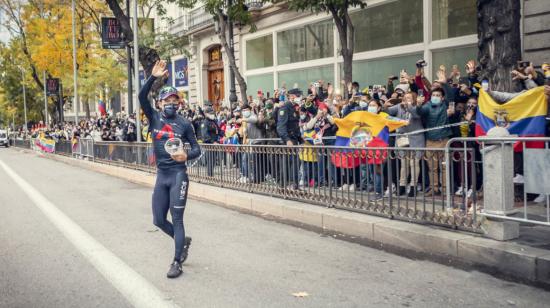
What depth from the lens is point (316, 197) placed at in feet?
31.3

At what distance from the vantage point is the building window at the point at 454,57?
15.2 meters

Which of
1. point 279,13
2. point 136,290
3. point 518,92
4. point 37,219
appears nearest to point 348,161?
point 518,92

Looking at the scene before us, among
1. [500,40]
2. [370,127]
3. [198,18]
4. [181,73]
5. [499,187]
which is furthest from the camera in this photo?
A: [181,73]

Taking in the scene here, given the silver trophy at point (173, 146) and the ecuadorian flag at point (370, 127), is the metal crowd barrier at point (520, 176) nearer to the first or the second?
the ecuadorian flag at point (370, 127)

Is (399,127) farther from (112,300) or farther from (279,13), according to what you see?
(279,13)

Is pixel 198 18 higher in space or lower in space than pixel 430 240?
higher

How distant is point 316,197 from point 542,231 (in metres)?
3.71

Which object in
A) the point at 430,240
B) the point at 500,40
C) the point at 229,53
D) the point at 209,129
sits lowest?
the point at 430,240

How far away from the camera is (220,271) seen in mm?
6145

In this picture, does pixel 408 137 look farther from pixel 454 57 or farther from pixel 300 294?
pixel 454 57

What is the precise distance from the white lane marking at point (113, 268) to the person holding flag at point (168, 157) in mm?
657

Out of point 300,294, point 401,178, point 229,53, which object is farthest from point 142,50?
point 300,294

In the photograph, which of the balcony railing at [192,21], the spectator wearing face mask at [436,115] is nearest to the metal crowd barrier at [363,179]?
the spectator wearing face mask at [436,115]

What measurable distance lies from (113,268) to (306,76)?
57.2 ft
